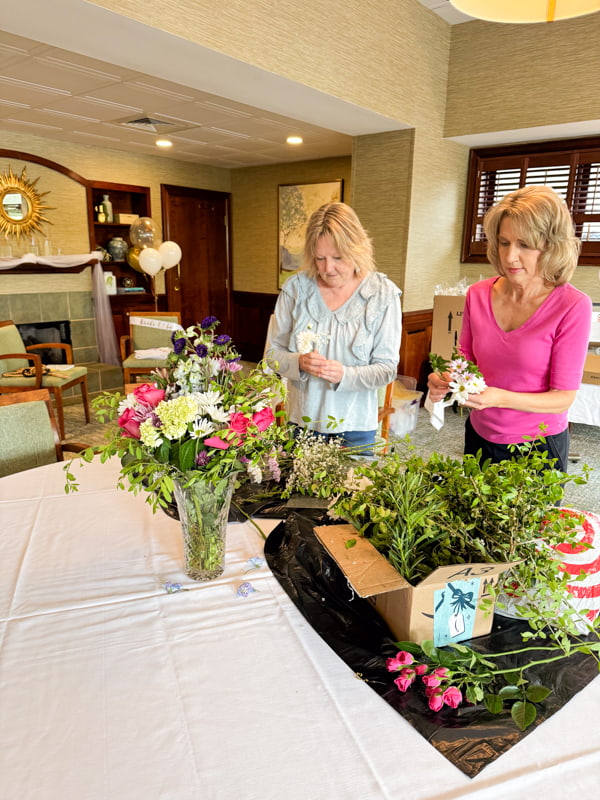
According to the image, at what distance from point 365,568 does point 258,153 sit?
6907 mm

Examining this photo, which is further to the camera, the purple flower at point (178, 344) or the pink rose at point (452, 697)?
the purple flower at point (178, 344)

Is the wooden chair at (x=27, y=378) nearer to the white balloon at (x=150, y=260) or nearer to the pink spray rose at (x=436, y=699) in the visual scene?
the white balloon at (x=150, y=260)

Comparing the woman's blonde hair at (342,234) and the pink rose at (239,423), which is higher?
the woman's blonde hair at (342,234)

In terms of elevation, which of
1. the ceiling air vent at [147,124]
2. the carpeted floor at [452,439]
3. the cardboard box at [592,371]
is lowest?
the carpeted floor at [452,439]

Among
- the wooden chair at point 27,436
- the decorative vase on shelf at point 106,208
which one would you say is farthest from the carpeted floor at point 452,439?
the decorative vase on shelf at point 106,208

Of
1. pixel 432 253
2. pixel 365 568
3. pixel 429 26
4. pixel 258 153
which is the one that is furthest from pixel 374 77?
pixel 365 568

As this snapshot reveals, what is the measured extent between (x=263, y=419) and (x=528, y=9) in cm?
139

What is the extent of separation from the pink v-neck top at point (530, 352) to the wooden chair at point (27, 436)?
5.02 feet

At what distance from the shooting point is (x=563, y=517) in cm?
104

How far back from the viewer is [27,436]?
218 centimetres

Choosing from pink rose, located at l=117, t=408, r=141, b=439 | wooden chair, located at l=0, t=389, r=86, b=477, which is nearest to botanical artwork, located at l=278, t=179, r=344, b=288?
wooden chair, located at l=0, t=389, r=86, b=477

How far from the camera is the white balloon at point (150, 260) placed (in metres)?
6.45

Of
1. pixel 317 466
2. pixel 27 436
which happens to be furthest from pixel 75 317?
pixel 317 466

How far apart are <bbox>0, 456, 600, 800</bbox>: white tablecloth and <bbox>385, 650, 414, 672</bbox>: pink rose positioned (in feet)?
0.18
